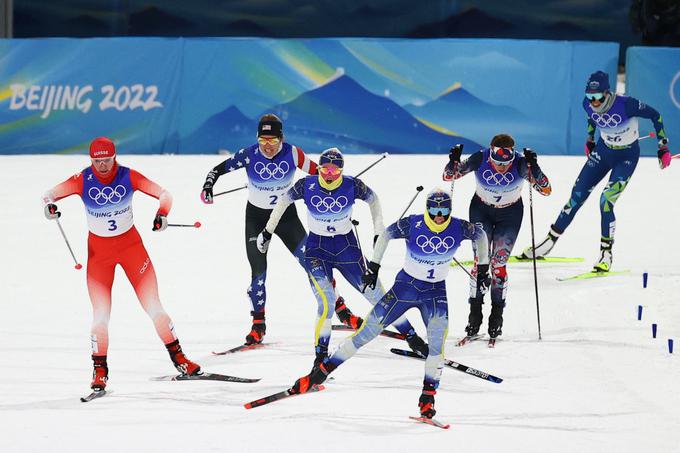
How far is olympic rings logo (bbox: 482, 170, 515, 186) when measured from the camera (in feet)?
37.5

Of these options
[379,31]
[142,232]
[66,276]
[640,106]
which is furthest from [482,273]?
[379,31]

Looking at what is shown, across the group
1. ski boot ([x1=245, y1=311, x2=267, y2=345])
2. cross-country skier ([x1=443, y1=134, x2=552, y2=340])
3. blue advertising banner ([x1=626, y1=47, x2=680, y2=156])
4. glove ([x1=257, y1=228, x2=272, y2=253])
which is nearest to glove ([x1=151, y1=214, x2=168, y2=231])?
glove ([x1=257, y1=228, x2=272, y2=253])

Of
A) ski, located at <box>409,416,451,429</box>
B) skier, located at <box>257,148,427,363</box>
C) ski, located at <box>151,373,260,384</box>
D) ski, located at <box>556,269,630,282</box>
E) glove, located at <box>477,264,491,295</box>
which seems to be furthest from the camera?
ski, located at <box>556,269,630,282</box>

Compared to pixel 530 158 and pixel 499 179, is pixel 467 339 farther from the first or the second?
pixel 530 158

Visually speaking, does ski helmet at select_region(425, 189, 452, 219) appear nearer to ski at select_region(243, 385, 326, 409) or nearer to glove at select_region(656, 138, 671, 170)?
ski at select_region(243, 385, 326, 409)

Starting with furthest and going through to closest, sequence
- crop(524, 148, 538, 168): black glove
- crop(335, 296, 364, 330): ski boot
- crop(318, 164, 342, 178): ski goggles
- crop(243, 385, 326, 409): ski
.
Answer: crop(335, 296, 364, 330): ski boot, crop(524, 148, 538, 168): black glove, crop(318, 164, 342, 178): ski goggles, crop(243, 385, 326, 409): ski

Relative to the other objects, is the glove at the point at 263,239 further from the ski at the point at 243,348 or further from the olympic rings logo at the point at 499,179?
the olympic rings logo at the point at 499,179

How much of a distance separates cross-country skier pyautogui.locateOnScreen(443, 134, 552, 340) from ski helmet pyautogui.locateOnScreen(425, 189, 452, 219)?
2.47 meters

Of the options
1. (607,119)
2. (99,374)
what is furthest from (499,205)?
(99,374)

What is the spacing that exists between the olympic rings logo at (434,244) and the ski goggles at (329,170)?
4.44ft

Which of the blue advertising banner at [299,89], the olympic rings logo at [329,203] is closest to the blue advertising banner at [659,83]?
the blue advertising banner at [299,89]

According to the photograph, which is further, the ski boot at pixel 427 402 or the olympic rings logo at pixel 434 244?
the olympic rings logo at pixel 434 244

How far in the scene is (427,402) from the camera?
29.1 feet

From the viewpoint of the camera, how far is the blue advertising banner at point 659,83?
21.4m
